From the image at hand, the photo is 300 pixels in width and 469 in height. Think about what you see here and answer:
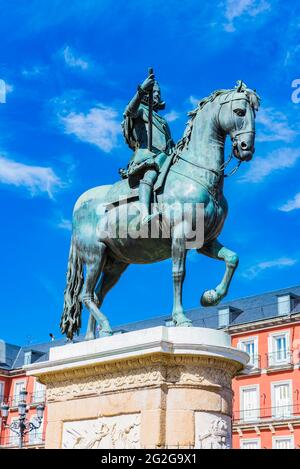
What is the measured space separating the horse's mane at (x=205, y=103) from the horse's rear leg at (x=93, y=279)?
1.80 metres

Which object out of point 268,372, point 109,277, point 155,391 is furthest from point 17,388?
point 155,391

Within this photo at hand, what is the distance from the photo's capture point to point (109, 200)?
10.9 m

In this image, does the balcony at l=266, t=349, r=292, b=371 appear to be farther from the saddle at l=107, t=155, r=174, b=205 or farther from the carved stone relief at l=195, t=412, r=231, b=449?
the carved stone relief at l=195, t=412, r=231, b=449

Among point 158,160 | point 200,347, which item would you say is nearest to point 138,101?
point 158,160

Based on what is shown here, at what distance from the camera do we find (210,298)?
995cm

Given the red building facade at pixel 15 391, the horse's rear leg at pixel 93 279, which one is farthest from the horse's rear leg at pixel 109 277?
the red building facade at pixel 15 391

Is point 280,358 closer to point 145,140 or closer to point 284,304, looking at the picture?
point 284,304

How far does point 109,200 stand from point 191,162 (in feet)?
4.66

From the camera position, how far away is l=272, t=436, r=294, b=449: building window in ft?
143

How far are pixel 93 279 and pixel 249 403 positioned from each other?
123 feet

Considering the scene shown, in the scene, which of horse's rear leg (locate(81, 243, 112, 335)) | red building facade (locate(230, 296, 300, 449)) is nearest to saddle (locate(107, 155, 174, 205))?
horse's rear leg (locate(81, 243, 112, 335))

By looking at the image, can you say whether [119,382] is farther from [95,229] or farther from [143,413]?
[95,229]

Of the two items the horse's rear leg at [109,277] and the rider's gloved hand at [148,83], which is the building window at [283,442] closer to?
the horse's rear leg at [109,277]

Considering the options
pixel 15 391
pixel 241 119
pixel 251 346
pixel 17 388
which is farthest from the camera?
pixel 17 388
